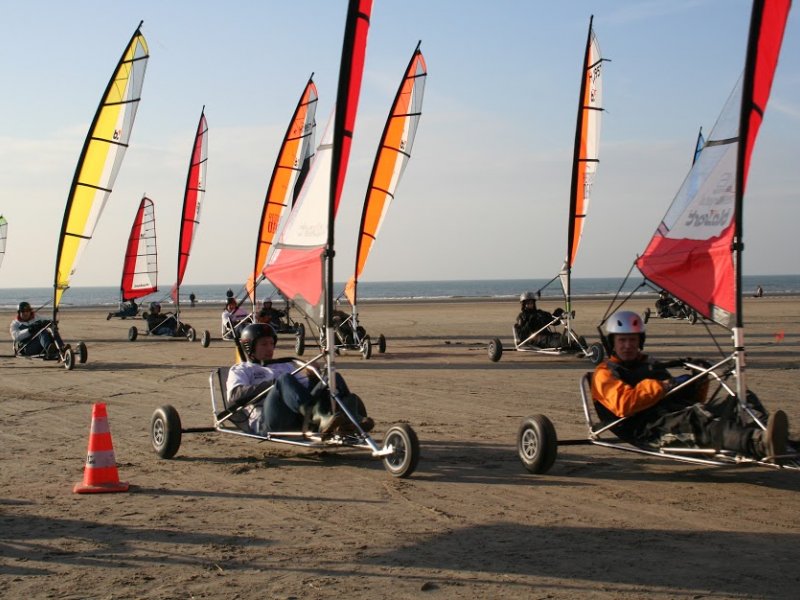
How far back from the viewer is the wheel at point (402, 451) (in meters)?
7.30

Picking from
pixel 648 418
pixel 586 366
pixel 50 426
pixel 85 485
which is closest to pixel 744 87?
pixel 648 418

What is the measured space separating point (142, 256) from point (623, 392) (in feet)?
105

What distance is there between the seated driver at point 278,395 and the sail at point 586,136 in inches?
479

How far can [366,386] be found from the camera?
14.3 meters

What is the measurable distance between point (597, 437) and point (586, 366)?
9.42 m

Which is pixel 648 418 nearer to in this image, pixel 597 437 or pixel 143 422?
pixel 597 437

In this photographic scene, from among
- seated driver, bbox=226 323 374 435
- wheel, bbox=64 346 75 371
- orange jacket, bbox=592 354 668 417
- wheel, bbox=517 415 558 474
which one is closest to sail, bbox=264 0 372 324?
seated driver, bbox=226 323 374 435

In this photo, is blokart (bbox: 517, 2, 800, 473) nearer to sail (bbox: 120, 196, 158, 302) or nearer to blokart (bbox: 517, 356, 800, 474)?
blokart (bbox: 517, 356, 800, 474)

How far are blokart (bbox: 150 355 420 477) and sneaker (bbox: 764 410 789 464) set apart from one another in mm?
2588

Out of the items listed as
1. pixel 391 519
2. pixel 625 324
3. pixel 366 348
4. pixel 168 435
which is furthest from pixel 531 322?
pixel 391 519

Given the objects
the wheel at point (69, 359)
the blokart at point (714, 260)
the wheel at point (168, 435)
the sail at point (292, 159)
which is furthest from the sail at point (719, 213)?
the sail at point (292, 159)

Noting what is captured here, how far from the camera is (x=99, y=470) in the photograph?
7.17 m

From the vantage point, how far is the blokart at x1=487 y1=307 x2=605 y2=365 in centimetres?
1817

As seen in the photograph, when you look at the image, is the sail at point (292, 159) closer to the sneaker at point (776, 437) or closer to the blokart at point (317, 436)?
the blokart at point (317, 436)
